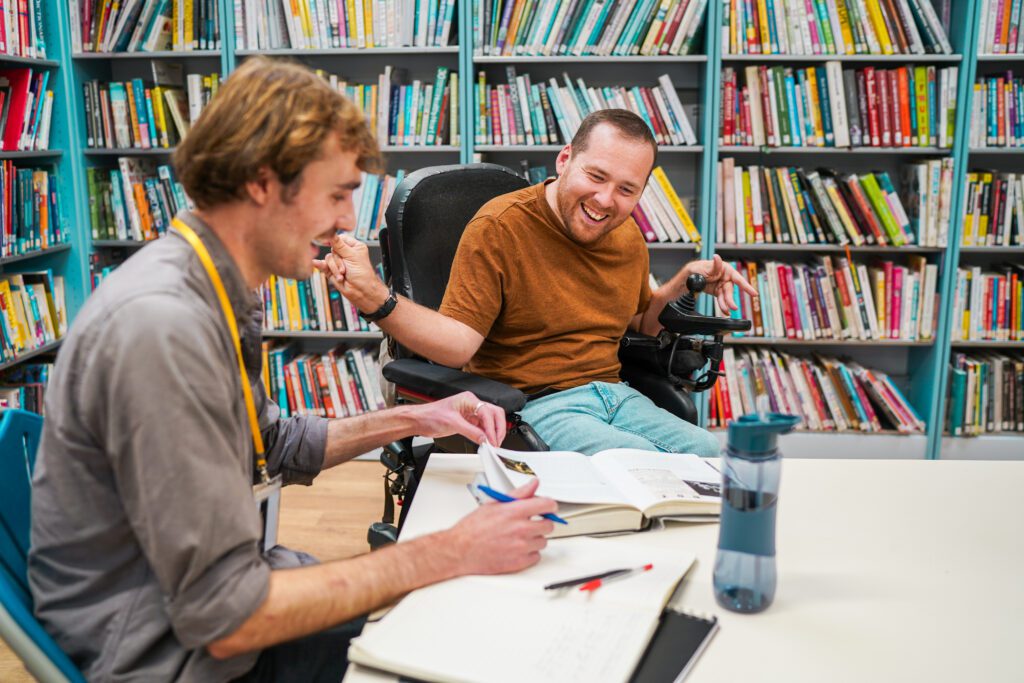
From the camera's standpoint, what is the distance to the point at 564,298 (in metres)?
2.06

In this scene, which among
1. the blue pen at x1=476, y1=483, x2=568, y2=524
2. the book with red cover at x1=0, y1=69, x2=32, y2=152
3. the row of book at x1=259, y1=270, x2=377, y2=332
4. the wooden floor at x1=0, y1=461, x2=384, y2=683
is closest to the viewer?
the blue pen at x1=476, y1=483, x2=568, y2=524

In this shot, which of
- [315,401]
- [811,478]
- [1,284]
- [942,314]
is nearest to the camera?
[811,478]

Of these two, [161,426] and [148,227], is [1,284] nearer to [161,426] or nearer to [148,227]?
[148,227]

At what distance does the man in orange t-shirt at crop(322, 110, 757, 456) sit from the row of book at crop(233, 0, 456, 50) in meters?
1.35

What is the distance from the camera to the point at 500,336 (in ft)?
6.79

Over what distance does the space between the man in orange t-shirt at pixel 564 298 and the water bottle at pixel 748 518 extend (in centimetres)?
83

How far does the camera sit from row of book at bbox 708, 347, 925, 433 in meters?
3.40

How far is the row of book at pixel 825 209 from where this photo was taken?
3230 mm

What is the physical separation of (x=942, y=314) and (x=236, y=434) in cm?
304

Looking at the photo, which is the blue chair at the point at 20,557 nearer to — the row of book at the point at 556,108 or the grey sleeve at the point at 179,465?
the grey sleeve at the point at 179,465

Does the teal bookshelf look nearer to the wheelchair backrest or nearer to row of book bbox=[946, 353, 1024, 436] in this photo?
row of book bbox=[946, 353, 1024, 436]

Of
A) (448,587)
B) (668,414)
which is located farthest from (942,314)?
(448,587)

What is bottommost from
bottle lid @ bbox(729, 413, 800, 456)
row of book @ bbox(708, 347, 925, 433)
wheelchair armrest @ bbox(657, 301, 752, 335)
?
row of book @ bbox(708, 347, 925, 433)

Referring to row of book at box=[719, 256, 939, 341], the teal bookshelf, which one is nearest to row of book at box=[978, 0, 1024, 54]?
the teal bookshelf
